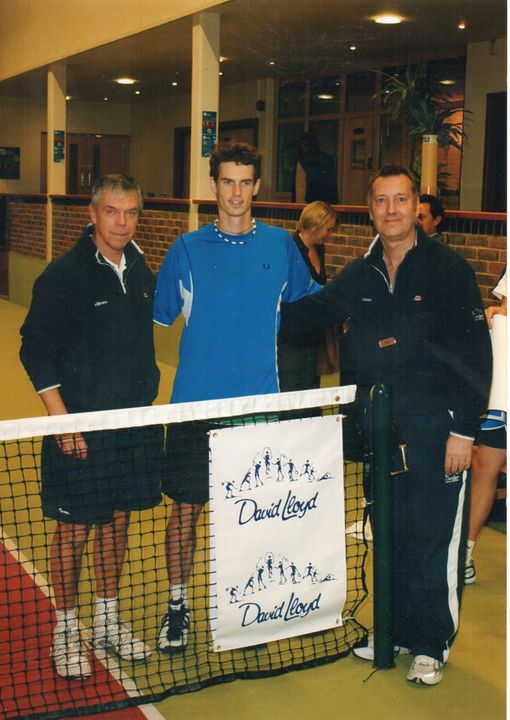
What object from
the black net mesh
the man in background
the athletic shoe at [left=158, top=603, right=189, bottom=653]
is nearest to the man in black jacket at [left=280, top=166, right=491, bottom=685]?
the black net mesh

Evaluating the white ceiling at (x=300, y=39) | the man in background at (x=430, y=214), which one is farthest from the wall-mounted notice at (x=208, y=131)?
the man in background at (x=430, y=214)

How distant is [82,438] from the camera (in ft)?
11.9

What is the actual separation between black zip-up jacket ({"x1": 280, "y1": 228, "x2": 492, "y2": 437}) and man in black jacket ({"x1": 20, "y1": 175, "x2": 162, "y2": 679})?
0.92 m

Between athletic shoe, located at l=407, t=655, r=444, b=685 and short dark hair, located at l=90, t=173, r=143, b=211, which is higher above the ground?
short dark hair, located at l=90, t=173, r=143, b=211

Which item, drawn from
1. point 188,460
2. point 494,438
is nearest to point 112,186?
point 188,460

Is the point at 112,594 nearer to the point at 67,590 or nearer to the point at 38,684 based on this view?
the point at 67,590

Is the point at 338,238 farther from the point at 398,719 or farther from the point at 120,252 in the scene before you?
the point at 398,719

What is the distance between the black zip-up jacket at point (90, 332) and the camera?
364cm

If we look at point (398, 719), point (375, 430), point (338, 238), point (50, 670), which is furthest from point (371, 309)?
point (338, 238)

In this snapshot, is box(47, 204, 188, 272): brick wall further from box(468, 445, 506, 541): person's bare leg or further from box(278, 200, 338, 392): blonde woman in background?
box(468, 445, 506, 541): person's bare leg

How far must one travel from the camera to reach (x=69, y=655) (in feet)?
12.3

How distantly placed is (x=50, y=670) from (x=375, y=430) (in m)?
1.63

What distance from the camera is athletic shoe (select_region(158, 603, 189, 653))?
397 cm

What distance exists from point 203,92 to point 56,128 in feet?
20.8
